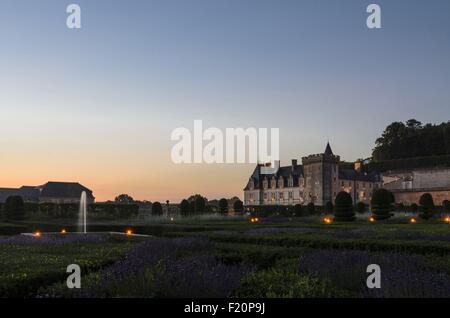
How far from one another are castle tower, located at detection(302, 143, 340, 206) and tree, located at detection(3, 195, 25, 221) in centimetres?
5758

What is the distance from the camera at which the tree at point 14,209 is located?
41.1 m

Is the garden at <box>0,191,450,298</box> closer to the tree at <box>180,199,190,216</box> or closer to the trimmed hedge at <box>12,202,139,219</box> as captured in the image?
the trimmed hedge at <box>12,202,139,219</box>

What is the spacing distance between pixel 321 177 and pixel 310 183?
3094 mm

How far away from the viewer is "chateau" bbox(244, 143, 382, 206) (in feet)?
291

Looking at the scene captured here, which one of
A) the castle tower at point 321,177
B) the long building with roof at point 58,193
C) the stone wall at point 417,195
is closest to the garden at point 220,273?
the stone wall at point 417,195

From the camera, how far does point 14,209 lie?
135 ft

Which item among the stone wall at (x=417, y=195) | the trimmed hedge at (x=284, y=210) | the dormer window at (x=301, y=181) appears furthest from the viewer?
the dormer window at (x=301, y=181)

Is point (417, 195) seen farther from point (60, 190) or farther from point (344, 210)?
point (60, 190)

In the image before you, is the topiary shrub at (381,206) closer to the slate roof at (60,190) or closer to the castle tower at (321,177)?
the castle tower at (321,177)

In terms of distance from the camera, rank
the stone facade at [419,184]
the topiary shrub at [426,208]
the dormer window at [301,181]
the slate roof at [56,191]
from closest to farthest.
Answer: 1. the topiary shrub at [426,208]
2. the stone facade at [419,184]
3. the dormer window at [301,181]
4. the slate roof at [56,191]

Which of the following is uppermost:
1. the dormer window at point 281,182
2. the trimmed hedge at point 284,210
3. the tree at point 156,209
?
the dormer window at point 281,182

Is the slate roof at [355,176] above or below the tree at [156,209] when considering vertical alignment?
above
